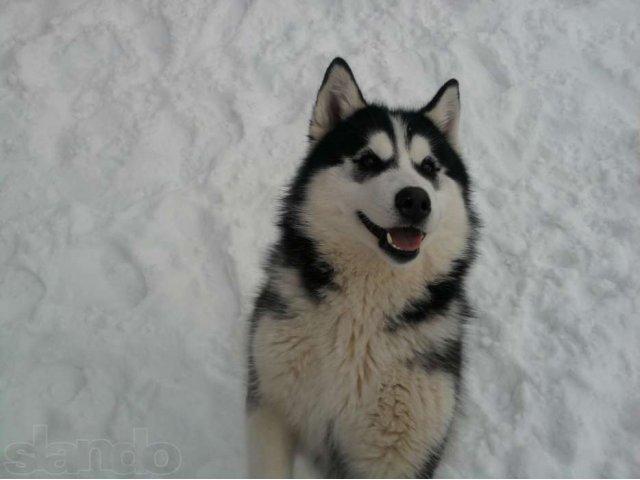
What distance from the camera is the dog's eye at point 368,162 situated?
9.62 feet

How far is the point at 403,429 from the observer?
108 inches

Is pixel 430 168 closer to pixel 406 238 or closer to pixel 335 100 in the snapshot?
pixel 406 238

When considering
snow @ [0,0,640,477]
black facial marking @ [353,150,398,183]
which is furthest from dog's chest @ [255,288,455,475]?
snow @ [0,0,640,477]

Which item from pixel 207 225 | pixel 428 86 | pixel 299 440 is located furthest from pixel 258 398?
pixel 428 86

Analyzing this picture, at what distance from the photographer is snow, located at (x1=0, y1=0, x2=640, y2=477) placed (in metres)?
3.54

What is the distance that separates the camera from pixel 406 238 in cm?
273

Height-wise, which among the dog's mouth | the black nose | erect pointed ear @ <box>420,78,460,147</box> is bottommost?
the dog's mouth

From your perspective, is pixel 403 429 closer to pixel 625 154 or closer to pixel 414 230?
pixel 414 230

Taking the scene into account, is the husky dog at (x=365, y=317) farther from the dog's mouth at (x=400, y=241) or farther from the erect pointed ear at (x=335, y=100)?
the erect pointed ear at (x=335, y=100)

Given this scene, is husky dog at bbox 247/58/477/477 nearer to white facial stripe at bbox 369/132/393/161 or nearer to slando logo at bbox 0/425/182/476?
white facial stripe at bbox 369/132/393/161

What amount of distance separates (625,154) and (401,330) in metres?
3.28

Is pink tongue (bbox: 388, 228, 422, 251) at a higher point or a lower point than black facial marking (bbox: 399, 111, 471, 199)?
lower

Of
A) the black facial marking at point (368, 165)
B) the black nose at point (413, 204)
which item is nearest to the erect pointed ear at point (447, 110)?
the black facial marking at point (368, 165)

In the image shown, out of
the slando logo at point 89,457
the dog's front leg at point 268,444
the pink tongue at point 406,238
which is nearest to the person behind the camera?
the pink tongue at point 406,238
